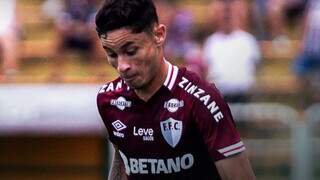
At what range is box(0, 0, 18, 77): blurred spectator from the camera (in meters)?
12.2

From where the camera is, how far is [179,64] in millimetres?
11609

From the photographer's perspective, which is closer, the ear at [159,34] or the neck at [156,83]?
the ear at [159,34]

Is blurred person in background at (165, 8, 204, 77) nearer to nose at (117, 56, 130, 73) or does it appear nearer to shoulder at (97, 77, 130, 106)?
shoulder at (97, 77, 130, 106)

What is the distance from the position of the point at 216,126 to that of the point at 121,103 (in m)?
0.51

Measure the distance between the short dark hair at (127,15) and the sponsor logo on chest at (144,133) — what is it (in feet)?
1.56

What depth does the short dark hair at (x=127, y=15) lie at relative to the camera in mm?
4273

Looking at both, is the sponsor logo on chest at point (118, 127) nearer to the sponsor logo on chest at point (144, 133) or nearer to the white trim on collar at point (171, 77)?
the sponsor logo on chest at point (144, 133)

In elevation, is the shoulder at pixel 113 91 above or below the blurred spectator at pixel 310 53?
above

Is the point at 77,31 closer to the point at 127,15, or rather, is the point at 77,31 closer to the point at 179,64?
the point at 179,64

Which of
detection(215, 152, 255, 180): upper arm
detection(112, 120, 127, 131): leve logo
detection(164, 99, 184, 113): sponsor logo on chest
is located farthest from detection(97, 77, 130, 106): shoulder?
detection(215, 152, 255, 180): upper arm

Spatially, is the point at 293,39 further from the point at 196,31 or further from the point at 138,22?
the point at 138,22

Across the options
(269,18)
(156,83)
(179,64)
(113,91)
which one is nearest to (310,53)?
(269,18)

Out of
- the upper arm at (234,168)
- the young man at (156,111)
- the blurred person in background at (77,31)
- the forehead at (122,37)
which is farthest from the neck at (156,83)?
the blurred person in background at (77,31)

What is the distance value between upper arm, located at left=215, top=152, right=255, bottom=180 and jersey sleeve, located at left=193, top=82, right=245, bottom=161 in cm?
2
